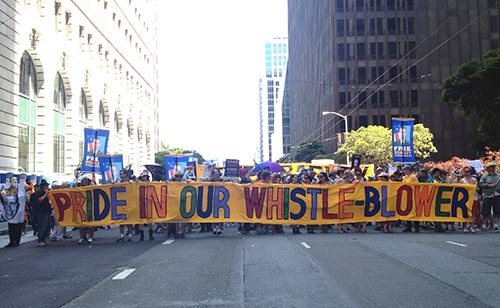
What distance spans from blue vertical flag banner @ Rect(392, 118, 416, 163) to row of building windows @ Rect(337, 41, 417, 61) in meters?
48.0

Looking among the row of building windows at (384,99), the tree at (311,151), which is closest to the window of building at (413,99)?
the row of building windows at (384,99)

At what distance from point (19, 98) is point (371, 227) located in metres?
22.8

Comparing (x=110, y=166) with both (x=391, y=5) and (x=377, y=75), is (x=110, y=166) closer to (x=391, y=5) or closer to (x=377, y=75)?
(x=377, y=75)

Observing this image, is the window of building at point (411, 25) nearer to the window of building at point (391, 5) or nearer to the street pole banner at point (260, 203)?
the window of building at point (391, 5)

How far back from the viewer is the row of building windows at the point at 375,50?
230 ft

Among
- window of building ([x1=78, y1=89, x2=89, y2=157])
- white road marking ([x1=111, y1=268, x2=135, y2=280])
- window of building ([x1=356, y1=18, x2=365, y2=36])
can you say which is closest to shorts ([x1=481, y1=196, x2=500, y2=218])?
white road marking ([x1=111, y1=268, x2=135, y2=280])

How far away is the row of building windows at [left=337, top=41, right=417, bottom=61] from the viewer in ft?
230

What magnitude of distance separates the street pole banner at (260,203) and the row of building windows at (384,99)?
54.3m

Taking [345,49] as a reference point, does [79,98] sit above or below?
below

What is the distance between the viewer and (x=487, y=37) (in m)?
64.6

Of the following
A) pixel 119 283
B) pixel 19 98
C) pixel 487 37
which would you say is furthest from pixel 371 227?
pixel 487 37

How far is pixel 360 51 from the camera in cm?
7094

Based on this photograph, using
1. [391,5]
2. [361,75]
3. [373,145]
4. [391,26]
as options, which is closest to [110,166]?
[373,145]

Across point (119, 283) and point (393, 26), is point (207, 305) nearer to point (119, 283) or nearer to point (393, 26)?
point (119, 283)
